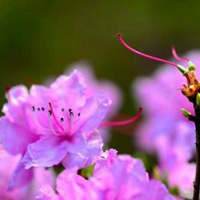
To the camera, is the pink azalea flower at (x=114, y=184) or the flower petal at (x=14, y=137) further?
the flower petal at (x=14, y=137)

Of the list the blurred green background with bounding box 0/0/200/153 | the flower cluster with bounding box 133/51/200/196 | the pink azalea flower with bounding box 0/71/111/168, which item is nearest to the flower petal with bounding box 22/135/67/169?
the pink azalea flower with bounding box 0/71/111/168

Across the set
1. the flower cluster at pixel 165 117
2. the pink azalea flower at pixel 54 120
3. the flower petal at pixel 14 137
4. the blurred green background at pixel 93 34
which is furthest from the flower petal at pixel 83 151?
the blurred green background at pixel 93 34

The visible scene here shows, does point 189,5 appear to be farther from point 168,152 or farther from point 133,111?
point 168,152

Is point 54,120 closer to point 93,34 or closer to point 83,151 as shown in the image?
point 83,151

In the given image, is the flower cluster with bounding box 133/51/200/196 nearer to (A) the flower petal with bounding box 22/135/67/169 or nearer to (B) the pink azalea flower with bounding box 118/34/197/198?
(B) the pink azalea flower with bounding box 118/34/197/198

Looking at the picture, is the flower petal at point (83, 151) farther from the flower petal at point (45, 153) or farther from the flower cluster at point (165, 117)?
the flower cluster at point (165, 117)

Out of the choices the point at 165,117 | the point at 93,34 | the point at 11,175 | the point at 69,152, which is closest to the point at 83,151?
the point at 69,152
